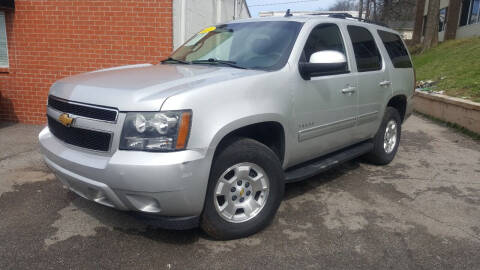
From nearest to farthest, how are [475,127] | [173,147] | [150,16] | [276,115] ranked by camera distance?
[173,147] → [276,115] → [150,16] → [475,127]

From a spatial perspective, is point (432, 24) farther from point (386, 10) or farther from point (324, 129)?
point (386, 10)

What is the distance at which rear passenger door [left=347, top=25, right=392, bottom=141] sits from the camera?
446cm

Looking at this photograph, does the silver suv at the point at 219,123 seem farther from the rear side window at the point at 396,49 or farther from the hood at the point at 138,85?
the rear side window at the point at 396,49

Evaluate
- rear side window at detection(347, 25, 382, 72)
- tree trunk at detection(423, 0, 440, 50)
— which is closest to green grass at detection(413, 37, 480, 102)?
rear side window at detection(347, 25, 382, 72)

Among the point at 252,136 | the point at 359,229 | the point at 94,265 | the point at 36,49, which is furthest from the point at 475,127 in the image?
the point at 36,49

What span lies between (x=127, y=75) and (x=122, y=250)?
1.46 m

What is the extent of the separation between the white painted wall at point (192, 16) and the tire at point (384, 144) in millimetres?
3897

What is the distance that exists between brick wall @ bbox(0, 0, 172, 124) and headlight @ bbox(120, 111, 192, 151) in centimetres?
467

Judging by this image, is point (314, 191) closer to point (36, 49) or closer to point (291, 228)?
point (291, 228)

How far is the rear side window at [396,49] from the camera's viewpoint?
523cm

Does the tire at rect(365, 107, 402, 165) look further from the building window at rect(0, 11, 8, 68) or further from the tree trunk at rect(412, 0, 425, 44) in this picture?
the tree trunk at rect(412, 0, 425, 44)

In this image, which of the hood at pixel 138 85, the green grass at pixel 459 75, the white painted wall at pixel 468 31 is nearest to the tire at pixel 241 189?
the hood at pixel 138 85

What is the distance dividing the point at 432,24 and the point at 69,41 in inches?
804

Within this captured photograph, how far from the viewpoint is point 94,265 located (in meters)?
2.86
